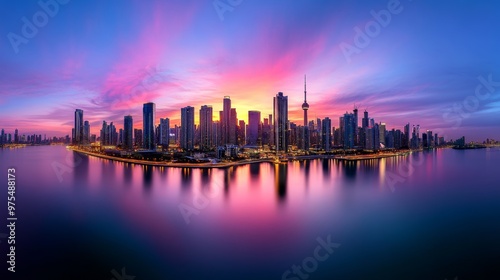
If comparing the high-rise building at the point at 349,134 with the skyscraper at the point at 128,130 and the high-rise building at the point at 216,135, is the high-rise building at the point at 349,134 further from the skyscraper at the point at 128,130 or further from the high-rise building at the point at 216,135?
the skyscraper at the point at 128,130

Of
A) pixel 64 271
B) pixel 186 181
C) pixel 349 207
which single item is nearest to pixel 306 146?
pixel 186 181

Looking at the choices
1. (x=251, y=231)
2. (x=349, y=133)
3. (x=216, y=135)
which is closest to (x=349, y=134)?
(x=349, y=133)

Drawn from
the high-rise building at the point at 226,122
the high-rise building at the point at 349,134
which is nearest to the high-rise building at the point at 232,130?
the high-rise building at the point at 226,122

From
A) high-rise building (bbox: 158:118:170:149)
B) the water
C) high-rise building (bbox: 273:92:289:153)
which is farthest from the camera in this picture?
high-rise building (bbox: 158:118:170:149)

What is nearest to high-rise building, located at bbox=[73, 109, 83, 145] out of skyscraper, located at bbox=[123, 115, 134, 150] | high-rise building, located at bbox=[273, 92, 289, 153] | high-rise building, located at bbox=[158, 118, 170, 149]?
skyscraper, located at bbox=[123, 115, 134, 150]

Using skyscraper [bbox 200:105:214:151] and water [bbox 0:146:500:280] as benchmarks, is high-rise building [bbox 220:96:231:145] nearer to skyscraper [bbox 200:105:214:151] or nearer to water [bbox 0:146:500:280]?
skyscraper [bbox 200:105:214:151]
